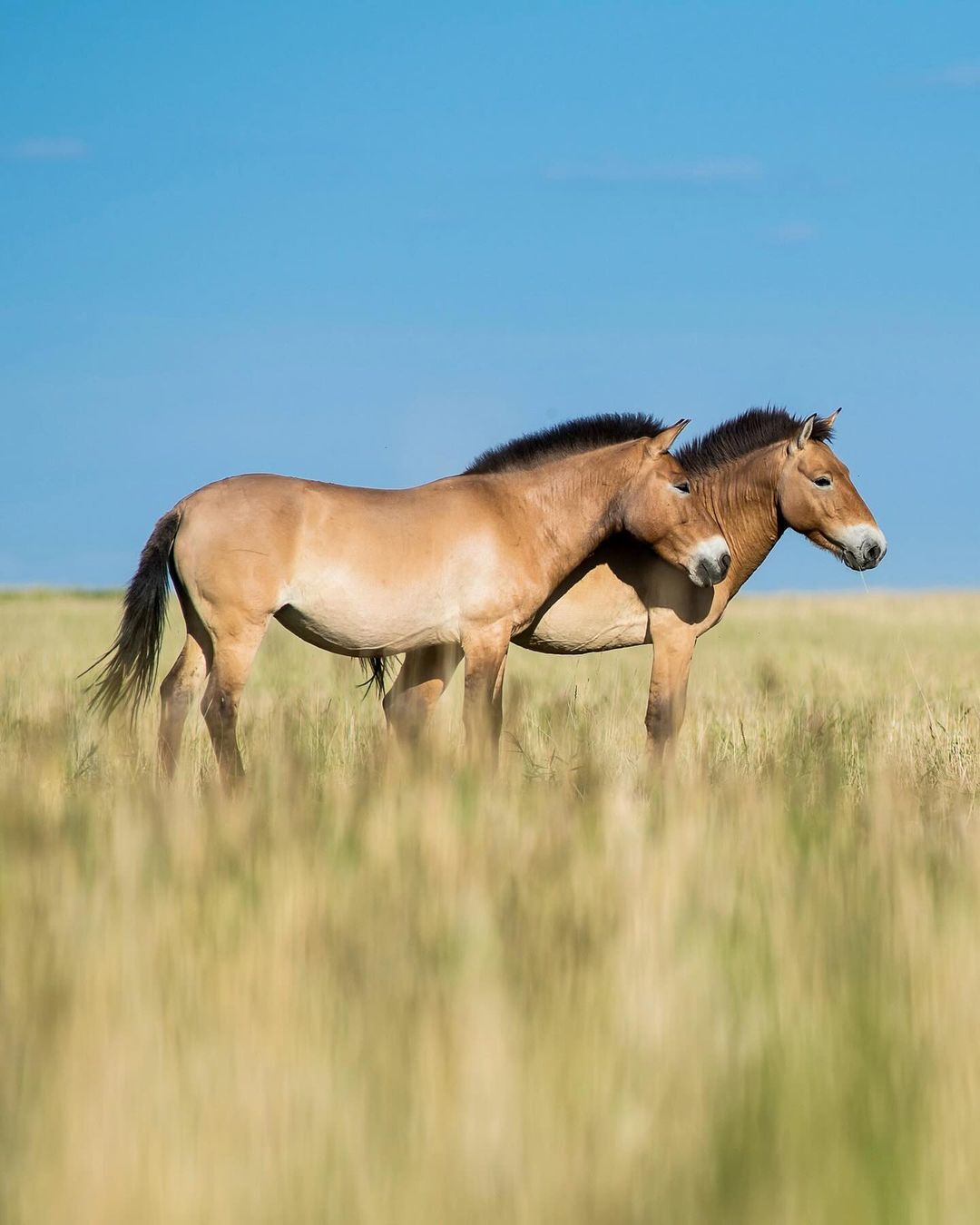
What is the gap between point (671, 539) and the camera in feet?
26.3

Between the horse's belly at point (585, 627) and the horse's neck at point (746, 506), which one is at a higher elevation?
the horse's neck at point (746, 506)

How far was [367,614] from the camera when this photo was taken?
7.31 metres

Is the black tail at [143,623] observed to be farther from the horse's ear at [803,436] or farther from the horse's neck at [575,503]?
the horse's ear at [803,436]

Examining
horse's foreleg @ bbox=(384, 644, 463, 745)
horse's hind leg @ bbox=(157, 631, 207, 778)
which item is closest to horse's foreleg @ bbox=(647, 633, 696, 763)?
horse's foreleg @ bbox=(384, 644, 463, 745)

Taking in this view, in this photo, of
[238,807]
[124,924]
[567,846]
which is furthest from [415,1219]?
[238,807]

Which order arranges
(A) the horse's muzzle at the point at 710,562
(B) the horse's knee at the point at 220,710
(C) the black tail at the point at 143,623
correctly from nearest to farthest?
1. (B) the horse's knee at the point at 220,710
2. (C) the black tail at the point at 143,623
3. (A) the horse's muzzle at the point at 710,562

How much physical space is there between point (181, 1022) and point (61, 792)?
289 cm

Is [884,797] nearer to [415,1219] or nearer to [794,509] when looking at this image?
[415,1219]

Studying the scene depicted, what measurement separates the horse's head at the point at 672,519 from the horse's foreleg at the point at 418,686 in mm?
1386

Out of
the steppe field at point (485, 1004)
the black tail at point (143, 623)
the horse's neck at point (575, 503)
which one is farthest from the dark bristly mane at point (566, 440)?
the steppe field at point (485, 1004)

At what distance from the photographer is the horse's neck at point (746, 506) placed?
27.8 feet

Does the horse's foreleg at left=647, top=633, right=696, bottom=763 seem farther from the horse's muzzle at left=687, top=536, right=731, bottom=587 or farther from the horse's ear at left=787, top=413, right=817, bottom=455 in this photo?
the horse's ear at left=787, top=413, right=817, bottom=455

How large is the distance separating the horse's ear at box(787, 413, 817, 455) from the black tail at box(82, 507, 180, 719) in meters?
3.75

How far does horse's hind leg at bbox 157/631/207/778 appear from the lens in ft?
23.8
